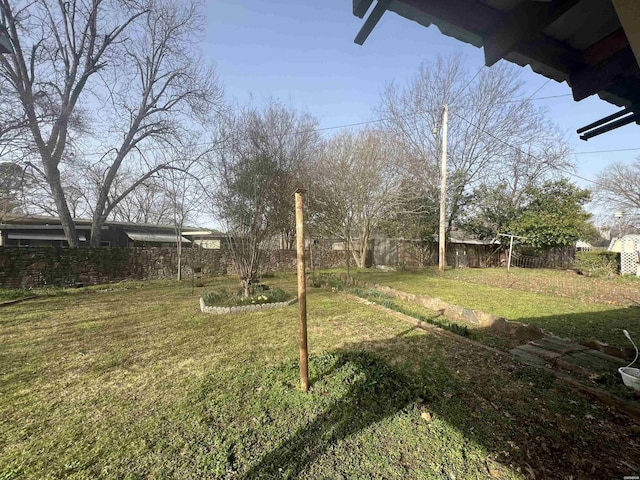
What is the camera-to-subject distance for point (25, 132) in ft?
24.4

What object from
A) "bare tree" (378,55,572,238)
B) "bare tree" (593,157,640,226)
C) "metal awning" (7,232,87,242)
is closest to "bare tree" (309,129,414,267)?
"bare tree" (378,55,572,238)

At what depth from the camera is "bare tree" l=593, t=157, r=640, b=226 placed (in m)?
20.6

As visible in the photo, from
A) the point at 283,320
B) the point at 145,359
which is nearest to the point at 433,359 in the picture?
the point at 283,320

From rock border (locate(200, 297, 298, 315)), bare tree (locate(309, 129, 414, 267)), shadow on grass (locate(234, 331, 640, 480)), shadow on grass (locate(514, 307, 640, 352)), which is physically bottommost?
shadow on grass (locate(234, 331, 640, 480))

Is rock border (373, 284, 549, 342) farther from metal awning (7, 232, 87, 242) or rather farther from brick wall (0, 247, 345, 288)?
metal awning (7, 232, 87, 242)

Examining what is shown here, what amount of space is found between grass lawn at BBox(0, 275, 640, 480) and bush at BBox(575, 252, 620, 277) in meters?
9.86

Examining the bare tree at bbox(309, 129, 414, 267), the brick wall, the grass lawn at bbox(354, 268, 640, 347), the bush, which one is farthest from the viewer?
the bare tree at bbox(309, 129, 414, 267)

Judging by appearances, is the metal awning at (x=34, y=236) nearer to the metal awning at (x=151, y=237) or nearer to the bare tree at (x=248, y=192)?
the metal awning at (x=151, y=237)

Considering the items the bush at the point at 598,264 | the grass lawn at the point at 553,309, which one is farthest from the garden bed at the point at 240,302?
the bush at the point at 598,264

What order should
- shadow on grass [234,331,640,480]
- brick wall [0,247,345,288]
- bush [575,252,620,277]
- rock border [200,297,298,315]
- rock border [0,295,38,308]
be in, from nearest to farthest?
shadow on grass [234,331,640,480]
rock border [200,297,298,315]
rock border [0,295,38,308]
brick wall [0,247,345,288]
bush [575,252,620,277]

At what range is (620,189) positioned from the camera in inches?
837

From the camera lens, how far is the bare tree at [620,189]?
67.5 ft

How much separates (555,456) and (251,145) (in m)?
7.33

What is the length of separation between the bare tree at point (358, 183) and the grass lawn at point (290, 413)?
962 centimetres
